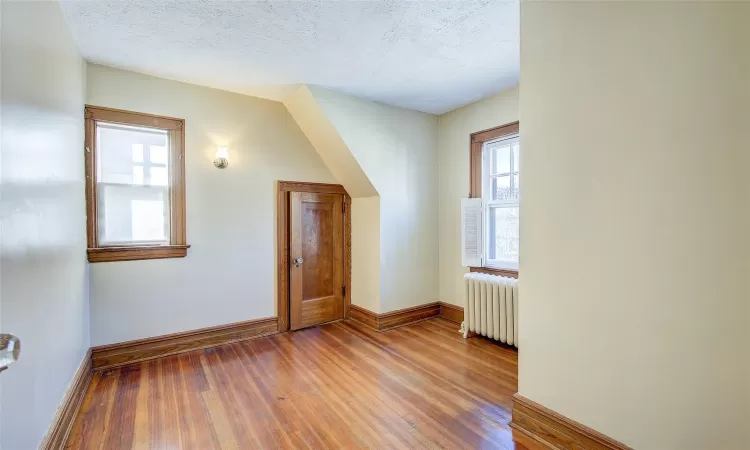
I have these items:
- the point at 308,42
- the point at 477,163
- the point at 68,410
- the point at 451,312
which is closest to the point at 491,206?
the point at 477,163

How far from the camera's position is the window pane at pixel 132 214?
3.10 m

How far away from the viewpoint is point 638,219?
162 centimetres

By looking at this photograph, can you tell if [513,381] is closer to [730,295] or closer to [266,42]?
[730,295]

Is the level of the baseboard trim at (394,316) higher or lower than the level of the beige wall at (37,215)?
lower

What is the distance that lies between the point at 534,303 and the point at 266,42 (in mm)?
2763

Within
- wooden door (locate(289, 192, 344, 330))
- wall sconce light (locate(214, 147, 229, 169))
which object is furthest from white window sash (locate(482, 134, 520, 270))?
wall sconce light (locate(214, 147, 229, 169))

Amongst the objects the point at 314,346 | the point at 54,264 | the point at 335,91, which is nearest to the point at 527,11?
the point at 335,91

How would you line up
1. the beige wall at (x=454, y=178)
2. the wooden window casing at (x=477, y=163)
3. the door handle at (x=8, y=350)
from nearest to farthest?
1. the door handle at (x=8, y=350)
2. the wooden window casing at (x=477, y=163)
3. the beige wall at (x=454, y=178)

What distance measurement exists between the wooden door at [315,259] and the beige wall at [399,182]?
0.30m

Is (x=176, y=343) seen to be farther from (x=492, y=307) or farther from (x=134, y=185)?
(x=492, y=307)

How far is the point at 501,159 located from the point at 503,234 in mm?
898

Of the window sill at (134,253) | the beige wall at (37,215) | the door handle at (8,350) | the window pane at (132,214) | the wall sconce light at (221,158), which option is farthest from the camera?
the wall sconce light at (221,158)

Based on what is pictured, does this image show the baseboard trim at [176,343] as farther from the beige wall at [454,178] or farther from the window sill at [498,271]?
the window sill at [498,271]

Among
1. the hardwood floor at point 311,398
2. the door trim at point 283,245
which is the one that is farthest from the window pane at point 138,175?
the hardwood floor at point 311,398
